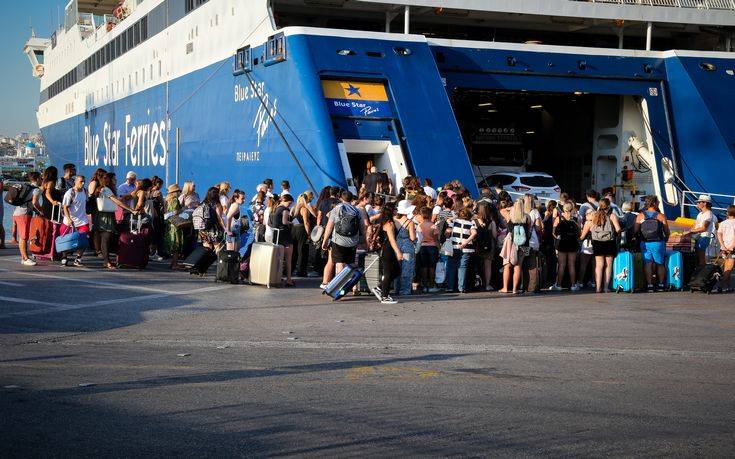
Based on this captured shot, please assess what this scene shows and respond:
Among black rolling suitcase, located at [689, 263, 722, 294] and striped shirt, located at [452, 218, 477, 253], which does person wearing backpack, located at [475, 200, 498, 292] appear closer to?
striped shirt, located at [452, 218, 477, 253]

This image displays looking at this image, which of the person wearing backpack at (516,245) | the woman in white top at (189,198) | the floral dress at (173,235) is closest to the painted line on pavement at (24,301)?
the floral dress at (173,235)

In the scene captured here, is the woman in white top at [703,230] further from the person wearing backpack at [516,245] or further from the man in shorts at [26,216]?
the man in shorts at [26,216]

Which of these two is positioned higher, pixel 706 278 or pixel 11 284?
pixel 706 278

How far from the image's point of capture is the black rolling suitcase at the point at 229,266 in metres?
15.1

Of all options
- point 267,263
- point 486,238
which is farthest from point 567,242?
A: point 267,263

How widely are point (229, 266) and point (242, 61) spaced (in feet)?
26.9

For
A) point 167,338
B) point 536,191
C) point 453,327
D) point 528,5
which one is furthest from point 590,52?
point 167,338

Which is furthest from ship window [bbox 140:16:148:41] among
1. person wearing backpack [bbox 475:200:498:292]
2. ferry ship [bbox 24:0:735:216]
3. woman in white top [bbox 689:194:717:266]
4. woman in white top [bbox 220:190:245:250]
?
woman in white top [bbox 689:194:717:266]

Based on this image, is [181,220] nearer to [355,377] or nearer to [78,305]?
[78,305]

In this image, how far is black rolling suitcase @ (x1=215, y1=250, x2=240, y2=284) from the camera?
593 inches

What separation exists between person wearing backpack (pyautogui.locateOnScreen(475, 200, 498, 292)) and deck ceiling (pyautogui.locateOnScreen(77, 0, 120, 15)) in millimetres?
36979

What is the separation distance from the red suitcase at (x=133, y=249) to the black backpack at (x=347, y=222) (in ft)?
16.7

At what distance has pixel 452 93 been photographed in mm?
21062

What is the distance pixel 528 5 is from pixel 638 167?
15.6 ft
